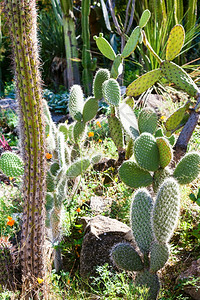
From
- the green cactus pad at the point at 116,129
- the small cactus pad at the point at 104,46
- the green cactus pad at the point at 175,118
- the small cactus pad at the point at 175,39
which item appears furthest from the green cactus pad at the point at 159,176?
the small cactus pad at the point at 104,46

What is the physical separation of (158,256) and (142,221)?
0.74ft

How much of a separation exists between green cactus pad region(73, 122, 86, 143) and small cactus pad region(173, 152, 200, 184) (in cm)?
108

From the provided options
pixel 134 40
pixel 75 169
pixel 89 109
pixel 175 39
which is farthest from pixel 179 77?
→ pixel 75 169

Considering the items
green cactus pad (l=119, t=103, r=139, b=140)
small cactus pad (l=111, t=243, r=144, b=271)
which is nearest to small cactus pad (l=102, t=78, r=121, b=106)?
green cactus pad (l=119, t=103, r=139, b=140)

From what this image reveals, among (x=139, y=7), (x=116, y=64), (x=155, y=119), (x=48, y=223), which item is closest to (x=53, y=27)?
(x=139, y=7)

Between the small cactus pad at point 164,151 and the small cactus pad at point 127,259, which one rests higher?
the small cactus pad at point 164,151

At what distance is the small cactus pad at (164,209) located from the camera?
1.94 m

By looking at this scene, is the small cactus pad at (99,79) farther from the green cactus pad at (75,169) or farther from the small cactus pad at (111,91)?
the green cactus pad at (75,169)

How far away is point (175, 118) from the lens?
3.06m

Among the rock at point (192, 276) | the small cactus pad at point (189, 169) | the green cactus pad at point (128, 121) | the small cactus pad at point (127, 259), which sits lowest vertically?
the rock at point (192, 276)

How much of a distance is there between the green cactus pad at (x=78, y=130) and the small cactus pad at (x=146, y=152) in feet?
2.98

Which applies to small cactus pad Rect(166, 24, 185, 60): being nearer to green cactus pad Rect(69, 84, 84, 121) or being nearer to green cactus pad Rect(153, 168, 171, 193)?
green cactus pad Rect(69, 84, 84, 121)

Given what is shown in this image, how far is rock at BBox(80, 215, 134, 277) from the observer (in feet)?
7.96

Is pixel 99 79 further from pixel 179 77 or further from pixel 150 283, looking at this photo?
pixel 150 283
